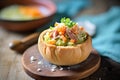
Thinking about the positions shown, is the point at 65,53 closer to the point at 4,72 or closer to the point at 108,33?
the point at 4,72

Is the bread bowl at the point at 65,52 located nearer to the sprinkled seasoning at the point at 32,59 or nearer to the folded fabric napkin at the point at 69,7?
the sprinkled seasoning at the point at 32,59

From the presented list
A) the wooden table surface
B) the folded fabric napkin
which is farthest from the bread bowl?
the folded fabric napkin

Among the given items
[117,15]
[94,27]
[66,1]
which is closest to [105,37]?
[94,27]

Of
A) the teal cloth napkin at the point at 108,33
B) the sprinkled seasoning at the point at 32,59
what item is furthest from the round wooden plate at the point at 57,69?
the teal cloth napkin at the point at 108,33

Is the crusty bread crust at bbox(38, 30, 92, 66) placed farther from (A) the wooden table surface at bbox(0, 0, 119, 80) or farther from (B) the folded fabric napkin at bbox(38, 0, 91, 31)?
(B) the folded fabric napkin at bbox(38, 0, 91, 31)

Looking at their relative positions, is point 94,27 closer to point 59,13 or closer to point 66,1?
point 59,13
